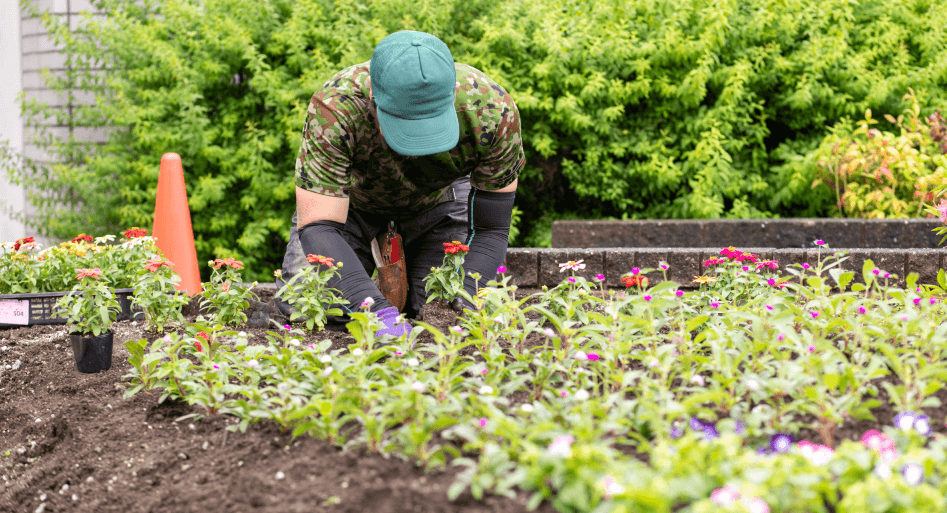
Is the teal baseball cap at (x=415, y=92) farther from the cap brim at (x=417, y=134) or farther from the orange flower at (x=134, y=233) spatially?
the orange flower at (x=134, y=233)

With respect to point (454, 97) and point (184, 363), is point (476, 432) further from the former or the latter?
point (454, 97)

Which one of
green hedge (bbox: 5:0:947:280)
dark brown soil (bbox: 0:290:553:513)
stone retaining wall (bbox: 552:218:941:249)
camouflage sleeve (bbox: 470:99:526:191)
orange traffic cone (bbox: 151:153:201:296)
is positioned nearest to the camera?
dark brown soil (bbox: 0:290:553:513)

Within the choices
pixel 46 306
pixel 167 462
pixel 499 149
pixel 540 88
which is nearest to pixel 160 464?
pixel 167 462

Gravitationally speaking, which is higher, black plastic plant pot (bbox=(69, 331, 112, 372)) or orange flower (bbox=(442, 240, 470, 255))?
orange flower (bbox=(442, 240, 470, 255))

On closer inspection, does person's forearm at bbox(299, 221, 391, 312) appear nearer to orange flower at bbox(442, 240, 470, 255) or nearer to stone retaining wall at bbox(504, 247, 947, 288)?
orange flower at bbox(442, 240, 470, 255)

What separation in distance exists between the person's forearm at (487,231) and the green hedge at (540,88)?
7.08 feet

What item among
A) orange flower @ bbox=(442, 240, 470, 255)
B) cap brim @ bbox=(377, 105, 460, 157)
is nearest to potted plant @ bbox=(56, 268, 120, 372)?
cap brim @ bbox=(377, 105, 460, 157)

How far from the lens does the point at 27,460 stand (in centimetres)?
194

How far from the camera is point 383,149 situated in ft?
8.76

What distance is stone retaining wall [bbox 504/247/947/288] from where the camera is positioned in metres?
3.48

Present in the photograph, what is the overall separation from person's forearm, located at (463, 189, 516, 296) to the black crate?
1398 millimetres

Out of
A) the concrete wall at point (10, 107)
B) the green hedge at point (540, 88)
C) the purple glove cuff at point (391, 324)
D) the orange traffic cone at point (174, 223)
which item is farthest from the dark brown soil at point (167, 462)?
the concrete wall at point (10, 107)

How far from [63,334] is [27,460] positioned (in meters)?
1.08

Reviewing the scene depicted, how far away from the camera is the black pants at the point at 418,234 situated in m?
3.13
